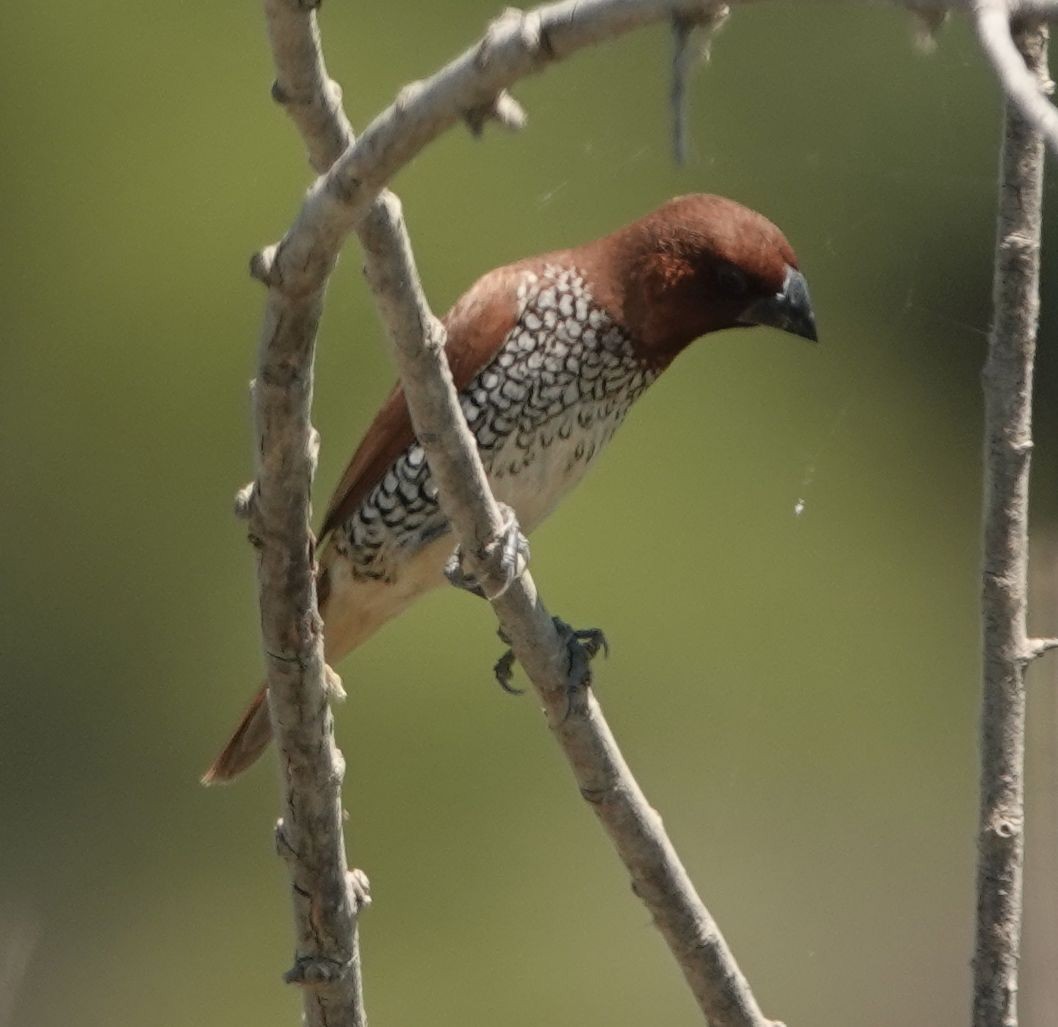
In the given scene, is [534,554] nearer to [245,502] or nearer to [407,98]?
[245,502]

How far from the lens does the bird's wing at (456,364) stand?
2855 mm

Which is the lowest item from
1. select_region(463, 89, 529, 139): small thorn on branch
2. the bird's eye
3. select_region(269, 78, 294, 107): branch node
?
select_region(463, 89, 529, 139): small thorn on branch

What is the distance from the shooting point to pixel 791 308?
2775 millimetres

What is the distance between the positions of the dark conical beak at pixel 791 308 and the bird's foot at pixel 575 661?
0.56m

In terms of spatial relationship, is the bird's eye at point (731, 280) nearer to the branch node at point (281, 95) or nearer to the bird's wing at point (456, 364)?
the bird's wing at point (456, 364)

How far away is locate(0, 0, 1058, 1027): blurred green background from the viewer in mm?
4543

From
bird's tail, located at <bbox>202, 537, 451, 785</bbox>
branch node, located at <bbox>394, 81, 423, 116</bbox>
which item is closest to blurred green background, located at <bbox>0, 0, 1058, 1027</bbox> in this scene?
bird's tail, located at <bbox>202, 537, 451, 785</bbox>

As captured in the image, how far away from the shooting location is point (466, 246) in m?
4.68

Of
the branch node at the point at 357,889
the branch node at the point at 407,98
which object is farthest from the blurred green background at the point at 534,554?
the branch node at the point at 407,98

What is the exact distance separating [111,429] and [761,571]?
1690 millimetres

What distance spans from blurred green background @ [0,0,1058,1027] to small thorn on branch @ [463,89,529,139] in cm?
290

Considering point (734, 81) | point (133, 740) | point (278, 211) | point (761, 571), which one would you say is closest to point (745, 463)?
point (761, 571)

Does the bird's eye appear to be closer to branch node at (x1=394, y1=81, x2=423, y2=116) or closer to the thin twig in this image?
the thin twig

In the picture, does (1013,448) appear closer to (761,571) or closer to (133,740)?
(761,571)
